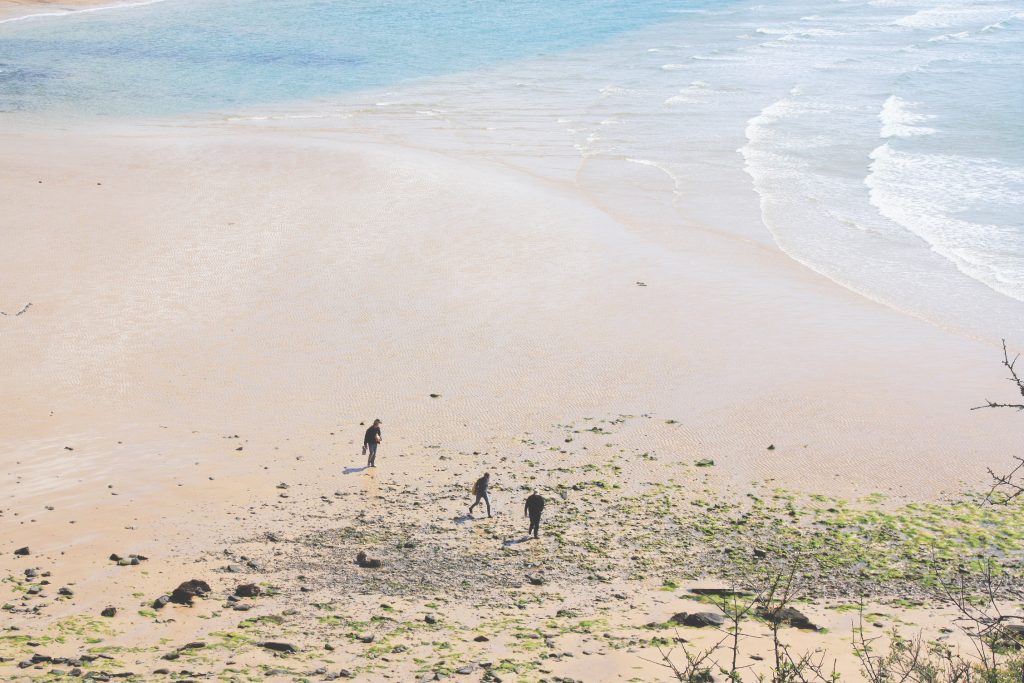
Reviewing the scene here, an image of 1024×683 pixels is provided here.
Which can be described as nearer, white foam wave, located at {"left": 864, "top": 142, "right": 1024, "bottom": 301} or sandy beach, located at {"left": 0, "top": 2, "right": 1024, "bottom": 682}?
sandy beach, located at {"left": 0, "top": 2, "right": 1024, "bottom": 682}

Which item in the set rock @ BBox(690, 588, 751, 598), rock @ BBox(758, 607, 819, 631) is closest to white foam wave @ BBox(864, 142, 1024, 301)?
rock @ BBox(690, 588, 751, 598)

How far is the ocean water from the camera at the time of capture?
3139 centimetres

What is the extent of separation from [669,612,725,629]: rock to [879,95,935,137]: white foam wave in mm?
35280

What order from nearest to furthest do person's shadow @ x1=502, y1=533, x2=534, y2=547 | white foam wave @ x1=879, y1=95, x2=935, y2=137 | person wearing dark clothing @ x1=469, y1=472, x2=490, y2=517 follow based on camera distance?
person's shadow @ x1=502, y1=533, x2=534, y2=547 → person wearing dark clothing @ x1=469, y1=472, x2=490, y2=517 → white foam wave @ x1=879, y1=95, x2=935, y2=137

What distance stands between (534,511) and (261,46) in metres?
58.2

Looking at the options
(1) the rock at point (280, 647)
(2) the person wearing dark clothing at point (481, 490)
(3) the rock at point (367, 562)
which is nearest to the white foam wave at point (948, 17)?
(2) the person wearing dark clothing at point (481, 490)

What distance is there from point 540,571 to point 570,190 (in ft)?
73.6

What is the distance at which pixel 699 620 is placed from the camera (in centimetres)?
1241

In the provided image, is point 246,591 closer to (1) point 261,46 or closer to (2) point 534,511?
(2) point 534,511

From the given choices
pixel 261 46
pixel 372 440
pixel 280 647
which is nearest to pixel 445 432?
pixel 372 440

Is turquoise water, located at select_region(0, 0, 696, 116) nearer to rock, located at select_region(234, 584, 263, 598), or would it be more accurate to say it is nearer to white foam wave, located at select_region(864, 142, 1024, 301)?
white foam wave, located at select_region(864, 142, 1024, 301)

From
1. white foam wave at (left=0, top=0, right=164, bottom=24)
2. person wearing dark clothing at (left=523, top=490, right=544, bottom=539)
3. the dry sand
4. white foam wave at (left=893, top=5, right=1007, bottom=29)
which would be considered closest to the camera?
the dry sand

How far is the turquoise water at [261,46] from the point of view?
51594 mm

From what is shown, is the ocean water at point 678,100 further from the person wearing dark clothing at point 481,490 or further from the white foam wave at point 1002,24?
the person wearing dark clothing at point 481,490
